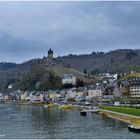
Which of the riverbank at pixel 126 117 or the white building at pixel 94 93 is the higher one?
the white building at pixel 94 93

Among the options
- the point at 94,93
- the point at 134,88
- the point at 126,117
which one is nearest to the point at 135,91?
the point at 134,88

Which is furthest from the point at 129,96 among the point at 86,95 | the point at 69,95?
the point at 69,95

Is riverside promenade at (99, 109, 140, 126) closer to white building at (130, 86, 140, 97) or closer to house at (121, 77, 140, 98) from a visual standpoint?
white building at (130, 86, 140, 97)

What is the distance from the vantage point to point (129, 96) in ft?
392

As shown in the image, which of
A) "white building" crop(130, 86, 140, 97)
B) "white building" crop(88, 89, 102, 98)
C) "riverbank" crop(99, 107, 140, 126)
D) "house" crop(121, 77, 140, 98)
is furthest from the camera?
"white building" crop(88, 89, 102, 98)

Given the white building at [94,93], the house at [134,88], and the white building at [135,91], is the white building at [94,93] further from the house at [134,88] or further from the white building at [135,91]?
the white building at [135,91]

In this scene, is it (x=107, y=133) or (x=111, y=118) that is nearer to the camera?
(x=107, y=133)

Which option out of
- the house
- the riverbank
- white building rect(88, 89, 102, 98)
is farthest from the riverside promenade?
white building rect(88, 89, 102, 98)

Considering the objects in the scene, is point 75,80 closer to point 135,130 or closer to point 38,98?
point 38,98

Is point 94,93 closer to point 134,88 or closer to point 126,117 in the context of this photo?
point 134,88

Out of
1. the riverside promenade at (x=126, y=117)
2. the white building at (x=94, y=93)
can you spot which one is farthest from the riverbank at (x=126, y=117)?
the white building at (x=94, y=93)

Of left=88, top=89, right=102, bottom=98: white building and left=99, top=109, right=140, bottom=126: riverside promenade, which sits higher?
left=88, top=89, right=102, bottom=98: white building

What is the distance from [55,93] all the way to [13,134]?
121701 millimetres

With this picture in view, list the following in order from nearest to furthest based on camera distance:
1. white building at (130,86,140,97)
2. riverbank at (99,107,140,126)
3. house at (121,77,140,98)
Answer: riverbank at (99,107,140,126), white building at (130,86,140,97), house at (121,77,140,98)
